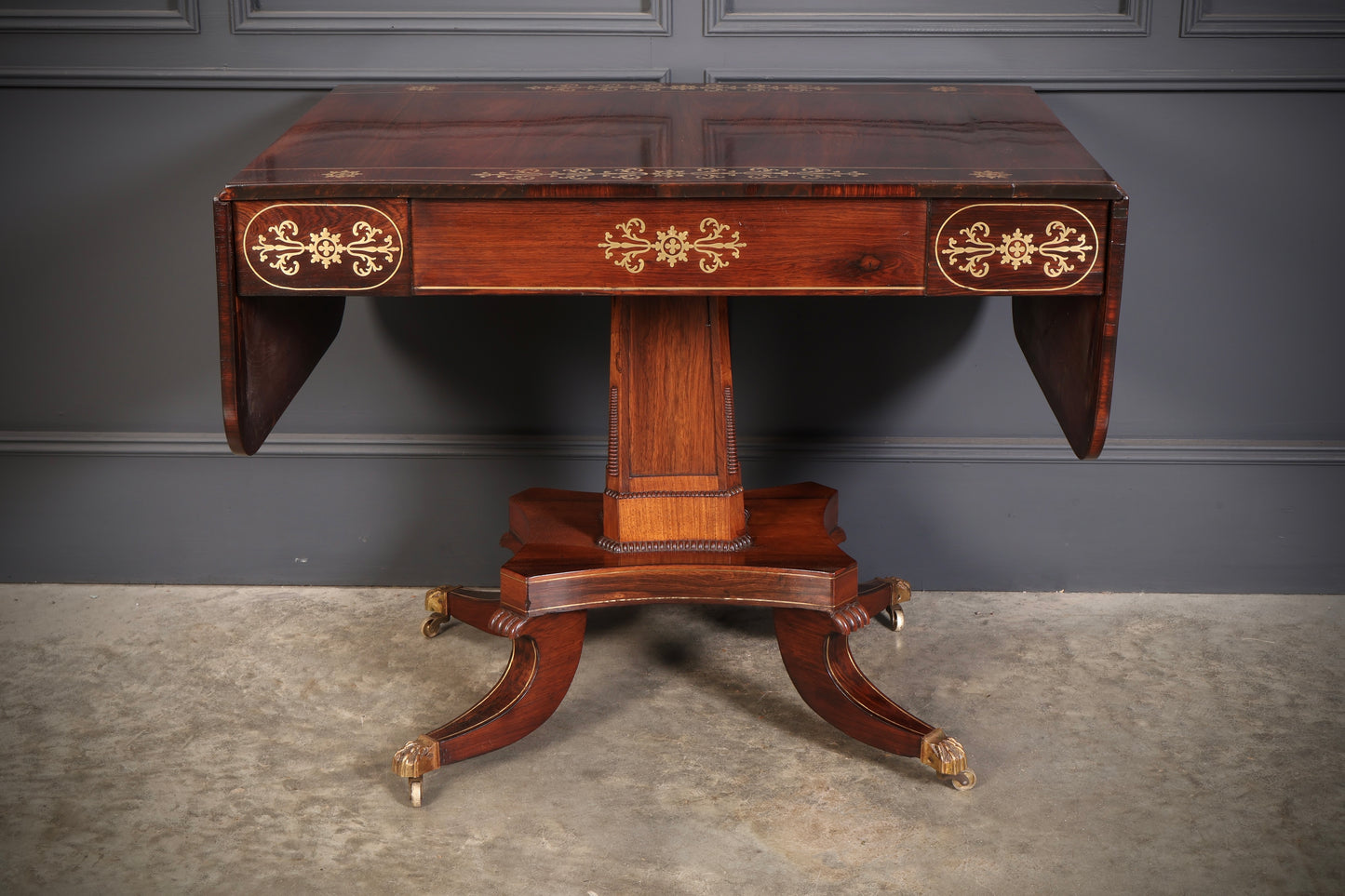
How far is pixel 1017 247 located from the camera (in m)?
1.69

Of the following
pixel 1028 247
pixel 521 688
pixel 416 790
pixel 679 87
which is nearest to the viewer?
pixel 1028 247

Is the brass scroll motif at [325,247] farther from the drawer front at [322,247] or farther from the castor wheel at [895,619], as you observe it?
the castor wheel at [895,619]

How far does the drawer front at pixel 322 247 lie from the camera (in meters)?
1.70

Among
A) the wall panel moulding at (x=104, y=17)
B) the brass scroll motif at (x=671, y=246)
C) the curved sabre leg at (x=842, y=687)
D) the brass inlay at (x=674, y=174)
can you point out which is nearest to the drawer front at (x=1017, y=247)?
the brass inlay at (x=674, y=174)

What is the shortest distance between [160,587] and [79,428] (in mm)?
395

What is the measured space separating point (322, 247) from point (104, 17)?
116 cm

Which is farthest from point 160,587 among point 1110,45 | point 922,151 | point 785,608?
point 1110,45

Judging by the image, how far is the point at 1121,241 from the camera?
1.67 m

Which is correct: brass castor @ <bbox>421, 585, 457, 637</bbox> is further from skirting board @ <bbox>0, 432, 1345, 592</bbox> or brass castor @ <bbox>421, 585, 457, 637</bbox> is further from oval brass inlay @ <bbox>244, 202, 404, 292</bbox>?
oval brass inlay @ <bbox>244, 202, 404, 292</bbox>

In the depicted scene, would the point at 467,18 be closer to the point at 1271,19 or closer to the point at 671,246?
the point at 671,246

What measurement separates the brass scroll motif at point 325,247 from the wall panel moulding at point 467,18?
0.91 m

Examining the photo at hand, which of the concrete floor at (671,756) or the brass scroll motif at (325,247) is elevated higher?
the brass scroll motif at (325,247)

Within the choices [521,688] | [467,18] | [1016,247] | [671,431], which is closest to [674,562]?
[671,431]

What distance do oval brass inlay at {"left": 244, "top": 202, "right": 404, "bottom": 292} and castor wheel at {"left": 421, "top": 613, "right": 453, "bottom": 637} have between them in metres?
0.93
